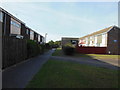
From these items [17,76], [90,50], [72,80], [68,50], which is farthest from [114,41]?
[17,76]

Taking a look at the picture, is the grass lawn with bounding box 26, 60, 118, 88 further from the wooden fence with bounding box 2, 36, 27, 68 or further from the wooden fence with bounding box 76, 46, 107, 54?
the wooden fence with bounding box 76, 46, 107, 54

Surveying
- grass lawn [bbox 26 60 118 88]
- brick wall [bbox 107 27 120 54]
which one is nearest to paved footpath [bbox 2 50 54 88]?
grass lawn [bbox 26 60 118 88]

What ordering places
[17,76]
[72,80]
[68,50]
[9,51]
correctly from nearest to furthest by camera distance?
[72,80], [17,76], [9,51], [68,50]

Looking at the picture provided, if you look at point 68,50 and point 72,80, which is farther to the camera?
point 68,50

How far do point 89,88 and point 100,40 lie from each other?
32.8 meters

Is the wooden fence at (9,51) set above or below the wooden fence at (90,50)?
above

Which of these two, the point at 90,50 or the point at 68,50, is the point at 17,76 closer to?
the point at 68,50

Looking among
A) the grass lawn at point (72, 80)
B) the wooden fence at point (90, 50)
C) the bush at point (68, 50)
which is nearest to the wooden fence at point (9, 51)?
the grass lawn at point (72, 80)

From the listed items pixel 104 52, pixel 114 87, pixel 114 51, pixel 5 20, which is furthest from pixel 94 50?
pixel 114 87

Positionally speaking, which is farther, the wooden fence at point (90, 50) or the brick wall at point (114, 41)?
the brick wall at point (114, 41)

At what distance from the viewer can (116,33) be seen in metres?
32.2

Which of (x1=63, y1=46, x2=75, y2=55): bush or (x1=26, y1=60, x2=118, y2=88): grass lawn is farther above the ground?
(x1=63, y1=46, x2=75, y2=55): bush

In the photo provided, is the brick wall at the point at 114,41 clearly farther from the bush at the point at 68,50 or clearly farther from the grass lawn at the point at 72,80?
the grass lawn at the point at 72,80

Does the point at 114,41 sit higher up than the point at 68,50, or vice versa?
the point at 114,41
